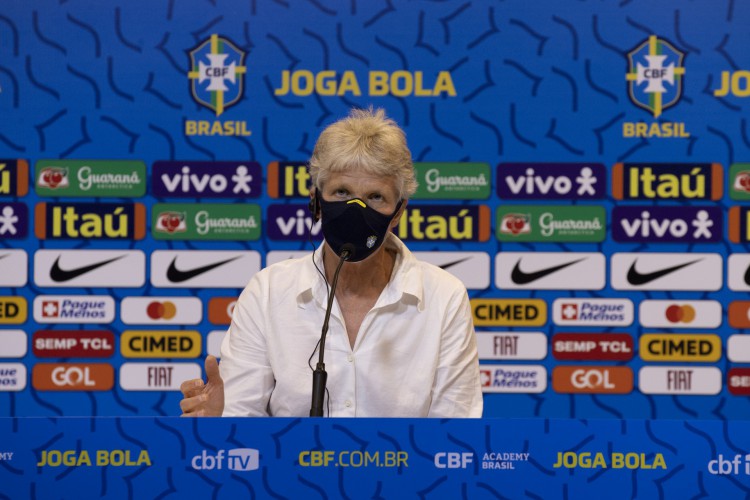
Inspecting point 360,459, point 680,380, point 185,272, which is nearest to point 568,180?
point 680,380

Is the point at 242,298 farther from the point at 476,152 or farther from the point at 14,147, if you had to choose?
the point at 14,147

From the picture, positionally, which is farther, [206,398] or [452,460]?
[206,398]

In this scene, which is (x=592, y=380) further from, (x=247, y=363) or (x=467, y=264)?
(x=247, y=363)

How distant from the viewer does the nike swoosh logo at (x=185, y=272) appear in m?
3.16

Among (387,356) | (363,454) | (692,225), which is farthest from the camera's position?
(692,225)

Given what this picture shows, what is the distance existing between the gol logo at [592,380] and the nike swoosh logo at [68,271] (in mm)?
1663

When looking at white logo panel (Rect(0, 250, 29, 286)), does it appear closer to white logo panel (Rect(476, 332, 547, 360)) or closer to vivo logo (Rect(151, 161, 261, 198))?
vivo logo (Rect(151, 161, 261, 198))

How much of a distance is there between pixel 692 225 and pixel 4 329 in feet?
8.31

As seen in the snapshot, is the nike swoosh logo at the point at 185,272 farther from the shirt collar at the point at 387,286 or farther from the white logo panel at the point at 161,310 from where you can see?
the shirt collar at the point at 387,286

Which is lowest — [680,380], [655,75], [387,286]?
[680,380]

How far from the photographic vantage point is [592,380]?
3162 millimetres

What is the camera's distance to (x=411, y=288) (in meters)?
1.80

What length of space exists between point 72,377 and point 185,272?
1.89 feet

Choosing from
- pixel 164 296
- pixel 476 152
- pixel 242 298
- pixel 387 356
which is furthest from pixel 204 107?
pixel 387 356
